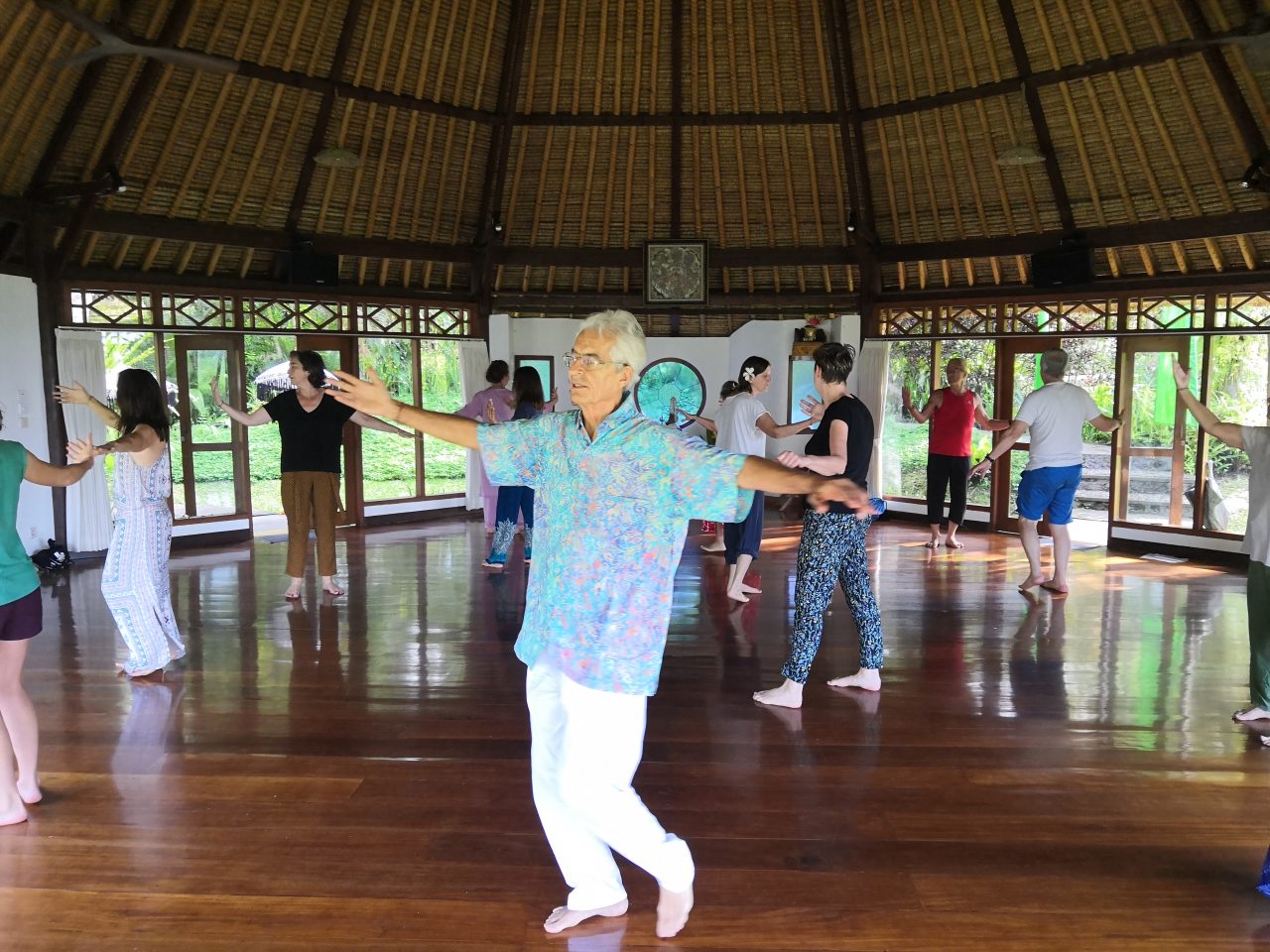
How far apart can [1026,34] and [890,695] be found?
6052mm

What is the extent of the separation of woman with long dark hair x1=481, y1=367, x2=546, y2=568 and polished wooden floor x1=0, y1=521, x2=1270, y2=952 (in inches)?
52.6

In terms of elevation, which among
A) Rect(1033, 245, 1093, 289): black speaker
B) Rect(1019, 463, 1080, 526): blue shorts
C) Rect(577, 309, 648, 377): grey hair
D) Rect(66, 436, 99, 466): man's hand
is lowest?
Rect(1019, 463, 1080, 526): blue shorts

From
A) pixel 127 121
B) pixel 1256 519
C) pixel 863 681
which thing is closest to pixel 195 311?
pixel 127 121

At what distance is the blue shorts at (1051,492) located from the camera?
676cm

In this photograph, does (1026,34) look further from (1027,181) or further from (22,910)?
(22,910)

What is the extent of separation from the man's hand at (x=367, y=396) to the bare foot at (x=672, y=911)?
142 cm

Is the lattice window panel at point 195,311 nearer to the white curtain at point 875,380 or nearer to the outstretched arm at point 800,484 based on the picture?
the white curtain at point 875,380

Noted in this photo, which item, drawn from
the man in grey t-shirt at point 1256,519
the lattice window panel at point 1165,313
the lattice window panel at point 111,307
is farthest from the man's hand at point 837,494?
the lattice window panel at point 111,307

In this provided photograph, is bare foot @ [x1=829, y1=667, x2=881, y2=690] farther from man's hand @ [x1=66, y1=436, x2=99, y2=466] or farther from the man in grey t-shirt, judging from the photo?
man's hand @ [x1=66, y1=436, x2=99, y2=466]

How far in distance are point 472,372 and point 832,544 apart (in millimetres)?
6984

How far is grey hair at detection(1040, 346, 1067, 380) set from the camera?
21.6 feet

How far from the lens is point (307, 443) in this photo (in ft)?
20.6

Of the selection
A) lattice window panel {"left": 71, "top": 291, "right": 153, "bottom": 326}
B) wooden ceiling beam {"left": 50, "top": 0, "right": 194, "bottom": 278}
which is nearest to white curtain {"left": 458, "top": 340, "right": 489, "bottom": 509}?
lattice window panel {"left": 71, "top": 291, "right": 153, "bottom": 326}

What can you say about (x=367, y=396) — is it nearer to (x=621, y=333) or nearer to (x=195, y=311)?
(x=621, y=333)
